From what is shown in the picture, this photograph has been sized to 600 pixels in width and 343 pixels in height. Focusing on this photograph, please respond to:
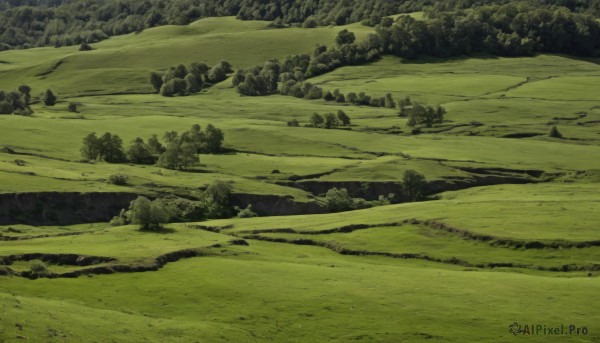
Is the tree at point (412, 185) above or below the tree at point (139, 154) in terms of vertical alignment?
below

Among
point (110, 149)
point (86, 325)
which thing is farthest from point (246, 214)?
point (86, 325)

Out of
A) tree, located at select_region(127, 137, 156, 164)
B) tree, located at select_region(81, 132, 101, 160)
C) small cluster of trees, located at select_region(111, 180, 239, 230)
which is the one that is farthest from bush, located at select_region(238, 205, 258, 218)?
tree, located at select_region(81, 132, 101, 160)

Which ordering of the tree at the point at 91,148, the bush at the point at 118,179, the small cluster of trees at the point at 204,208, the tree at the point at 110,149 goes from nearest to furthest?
the small cluster of trees at the point at 204,208 < the bush at the point at 118,179 < the tree at the point at 91,148 < the tree at the point at 110,149

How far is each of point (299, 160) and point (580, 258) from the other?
8320 cm

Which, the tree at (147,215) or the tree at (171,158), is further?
the tree at (171,158)

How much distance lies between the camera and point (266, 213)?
454ft

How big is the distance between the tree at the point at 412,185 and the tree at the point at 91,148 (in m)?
55.3

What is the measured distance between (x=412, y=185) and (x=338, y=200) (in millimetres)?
13881

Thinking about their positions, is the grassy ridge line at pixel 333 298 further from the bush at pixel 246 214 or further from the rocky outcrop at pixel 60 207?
the bush at pixel 246 214

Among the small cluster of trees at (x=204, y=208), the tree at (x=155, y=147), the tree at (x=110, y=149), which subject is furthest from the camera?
the tree at (x=155, y=147)

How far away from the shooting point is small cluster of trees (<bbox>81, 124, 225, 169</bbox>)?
6249 inches

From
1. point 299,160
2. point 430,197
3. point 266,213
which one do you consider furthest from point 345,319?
point 299,160

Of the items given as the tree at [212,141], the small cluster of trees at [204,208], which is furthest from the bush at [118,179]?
the tree at [212,141]

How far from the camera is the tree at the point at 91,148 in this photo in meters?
161
